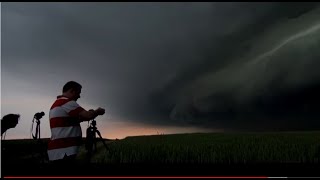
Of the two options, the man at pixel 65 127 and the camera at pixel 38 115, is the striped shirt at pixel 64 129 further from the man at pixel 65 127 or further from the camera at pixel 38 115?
the camera at pixel 38 115

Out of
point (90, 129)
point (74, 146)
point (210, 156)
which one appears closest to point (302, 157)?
point (210, 156)

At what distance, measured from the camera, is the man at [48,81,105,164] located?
14.2ft

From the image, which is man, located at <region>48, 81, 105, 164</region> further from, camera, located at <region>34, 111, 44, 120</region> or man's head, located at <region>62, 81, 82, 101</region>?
camera, located at <region>34, 111, 44, 120</region>

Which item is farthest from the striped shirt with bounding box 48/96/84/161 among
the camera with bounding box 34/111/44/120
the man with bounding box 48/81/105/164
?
the camera with bounding box 34/111/44/120

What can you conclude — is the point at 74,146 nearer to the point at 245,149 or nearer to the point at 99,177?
the point at 99,177

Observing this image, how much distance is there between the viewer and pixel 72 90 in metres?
4.46

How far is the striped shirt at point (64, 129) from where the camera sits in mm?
4328

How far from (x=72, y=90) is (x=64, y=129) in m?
0.42

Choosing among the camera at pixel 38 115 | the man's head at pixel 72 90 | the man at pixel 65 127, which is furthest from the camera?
the camera at pixel 38 115

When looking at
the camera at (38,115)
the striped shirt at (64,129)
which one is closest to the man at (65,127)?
the striped shirt at (64,129)

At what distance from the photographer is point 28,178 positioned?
10.1 ft

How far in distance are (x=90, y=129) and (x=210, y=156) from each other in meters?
5.10

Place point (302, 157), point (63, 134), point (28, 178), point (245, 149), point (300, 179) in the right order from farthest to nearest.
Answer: point (245, 149) < point (302, 157) < point (63, 134) < point (28, 178) < point (300, 179)

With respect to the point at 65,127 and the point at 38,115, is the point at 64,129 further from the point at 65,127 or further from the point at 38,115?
the point at 38,115
